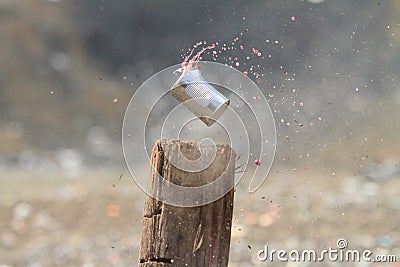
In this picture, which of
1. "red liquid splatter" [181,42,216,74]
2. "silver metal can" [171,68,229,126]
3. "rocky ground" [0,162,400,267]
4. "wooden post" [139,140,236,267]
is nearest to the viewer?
"wooden post" [139,140,236,267]

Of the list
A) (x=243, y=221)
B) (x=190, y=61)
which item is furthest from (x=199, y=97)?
(x=243, y=221)

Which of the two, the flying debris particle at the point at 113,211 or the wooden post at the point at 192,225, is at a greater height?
the flying debris particle at the point at 113,211

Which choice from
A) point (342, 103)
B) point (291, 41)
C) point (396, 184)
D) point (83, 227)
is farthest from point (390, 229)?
point (83, 227)

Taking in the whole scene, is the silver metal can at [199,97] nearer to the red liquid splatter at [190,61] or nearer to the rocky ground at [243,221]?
the red liquid splatter at [190,61]

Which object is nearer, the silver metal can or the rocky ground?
the silver metal can

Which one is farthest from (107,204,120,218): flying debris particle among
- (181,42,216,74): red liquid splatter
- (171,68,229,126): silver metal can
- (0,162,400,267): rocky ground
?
(171,68,229,126): silver metal can

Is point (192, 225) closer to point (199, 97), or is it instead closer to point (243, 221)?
point (199, 97)

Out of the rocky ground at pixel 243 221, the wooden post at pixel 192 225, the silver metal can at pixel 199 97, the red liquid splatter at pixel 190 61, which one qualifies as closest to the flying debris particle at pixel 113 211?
the rocky ground at pixel 243 221

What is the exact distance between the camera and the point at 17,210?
13.8 ft

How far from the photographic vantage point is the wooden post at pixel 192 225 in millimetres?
1282

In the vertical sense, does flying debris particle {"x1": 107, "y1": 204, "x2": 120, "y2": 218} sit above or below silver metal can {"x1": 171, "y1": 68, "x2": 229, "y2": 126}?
above

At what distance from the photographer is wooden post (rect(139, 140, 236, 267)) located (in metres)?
1.28

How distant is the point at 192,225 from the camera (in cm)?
128

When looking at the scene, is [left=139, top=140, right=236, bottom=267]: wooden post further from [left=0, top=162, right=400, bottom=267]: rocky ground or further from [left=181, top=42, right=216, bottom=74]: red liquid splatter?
[left=0, top=162, right=400, bottom=267]: rocky ground
